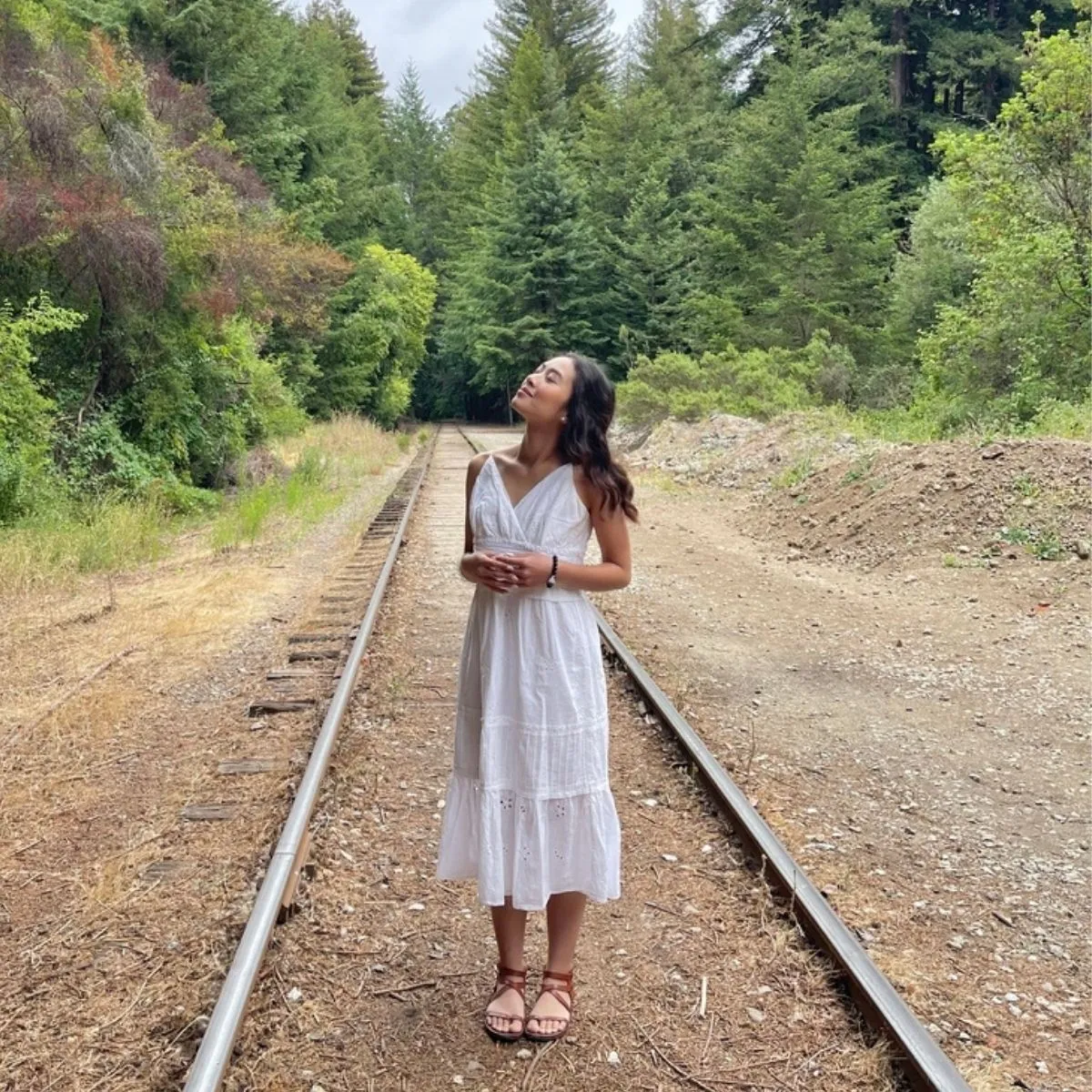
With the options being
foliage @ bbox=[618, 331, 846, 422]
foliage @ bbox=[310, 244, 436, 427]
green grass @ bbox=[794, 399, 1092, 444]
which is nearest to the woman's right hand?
green grass @ bbox=[794, 399, 1092, 444]

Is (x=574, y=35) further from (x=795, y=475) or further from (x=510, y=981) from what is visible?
(x=510, y=981)

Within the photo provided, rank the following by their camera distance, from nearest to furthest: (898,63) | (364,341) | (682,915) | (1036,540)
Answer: (682,915), (1036,540), (364,341), (898,63)

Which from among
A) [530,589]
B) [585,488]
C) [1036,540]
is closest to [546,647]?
[530,589]

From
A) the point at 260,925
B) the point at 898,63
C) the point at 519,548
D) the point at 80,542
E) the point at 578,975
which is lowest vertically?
the point at 578,975

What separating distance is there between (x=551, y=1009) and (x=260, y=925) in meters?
1.01

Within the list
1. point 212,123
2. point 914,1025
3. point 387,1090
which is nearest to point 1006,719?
point 914,1025

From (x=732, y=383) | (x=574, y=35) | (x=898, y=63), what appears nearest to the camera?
(x=732, y=383)

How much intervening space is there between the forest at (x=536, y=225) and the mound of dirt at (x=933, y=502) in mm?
2551

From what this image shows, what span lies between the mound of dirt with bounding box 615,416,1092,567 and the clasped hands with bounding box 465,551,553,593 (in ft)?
26.0

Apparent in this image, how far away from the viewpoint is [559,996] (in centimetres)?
295

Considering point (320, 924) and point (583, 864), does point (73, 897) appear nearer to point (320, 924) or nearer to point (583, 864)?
point (320, 924)

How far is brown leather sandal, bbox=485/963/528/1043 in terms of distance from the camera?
9.49 ft

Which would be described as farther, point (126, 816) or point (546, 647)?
point (126, 816)

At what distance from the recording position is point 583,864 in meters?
2.72
